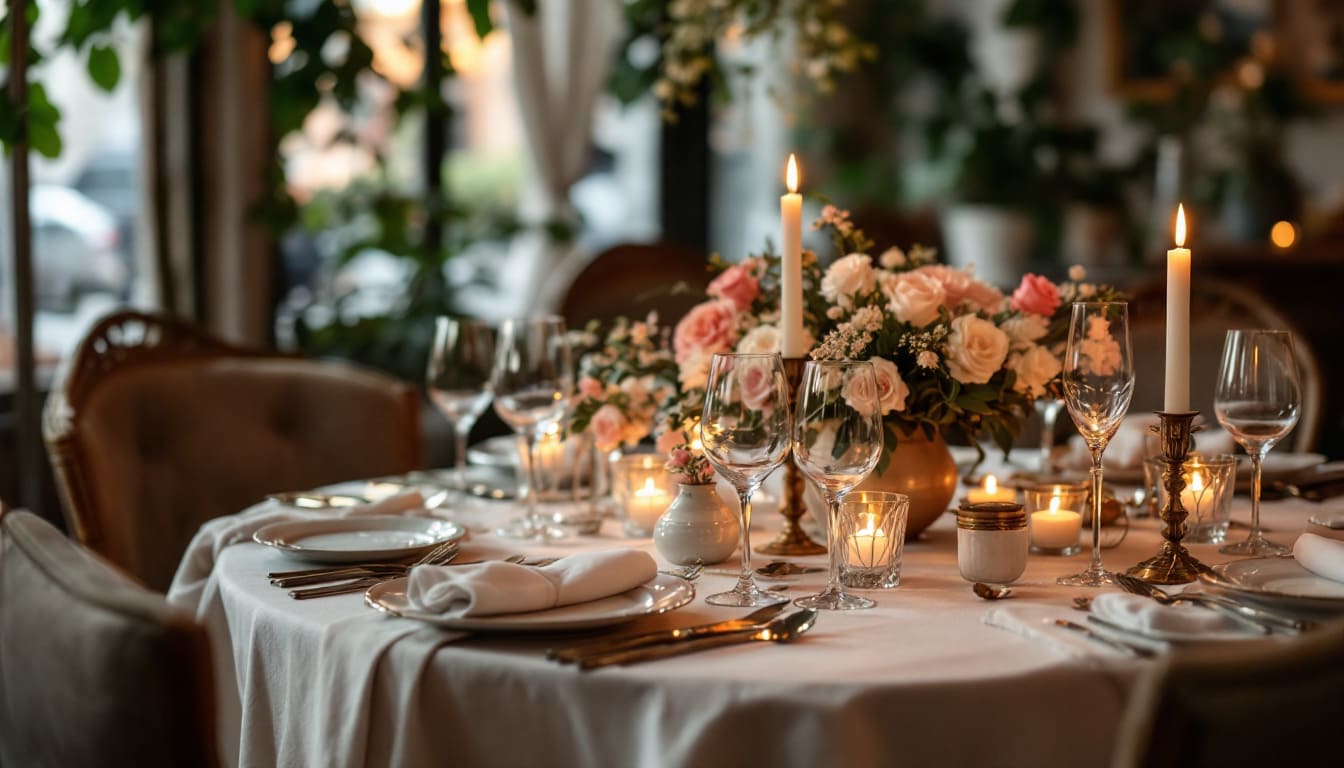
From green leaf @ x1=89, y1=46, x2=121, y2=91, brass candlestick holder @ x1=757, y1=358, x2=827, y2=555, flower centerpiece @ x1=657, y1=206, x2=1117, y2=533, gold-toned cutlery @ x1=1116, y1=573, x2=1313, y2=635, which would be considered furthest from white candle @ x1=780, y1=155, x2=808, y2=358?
green leaf @ x1=89, y1=46, x2=121, y2=91

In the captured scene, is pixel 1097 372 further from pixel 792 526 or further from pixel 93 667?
pixel 93 667

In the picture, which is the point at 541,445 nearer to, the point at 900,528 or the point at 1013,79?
the point at 900,528

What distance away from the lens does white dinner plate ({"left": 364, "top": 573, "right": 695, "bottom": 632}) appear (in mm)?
1276

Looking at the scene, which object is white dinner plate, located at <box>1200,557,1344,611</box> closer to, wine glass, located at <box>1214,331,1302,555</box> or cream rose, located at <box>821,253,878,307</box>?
wine glass, located at <box>1214,331,1302,555</box>

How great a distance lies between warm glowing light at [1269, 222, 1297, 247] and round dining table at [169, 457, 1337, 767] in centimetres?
401

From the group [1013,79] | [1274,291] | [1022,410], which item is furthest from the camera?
[1013,79]

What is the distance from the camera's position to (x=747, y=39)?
9.54 feet

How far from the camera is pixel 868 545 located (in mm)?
1506

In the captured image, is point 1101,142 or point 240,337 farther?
point 1101,142

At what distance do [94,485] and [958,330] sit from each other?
141cm

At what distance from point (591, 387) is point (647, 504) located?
19 cm

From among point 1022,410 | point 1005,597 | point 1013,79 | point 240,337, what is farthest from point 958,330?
point 1013,79

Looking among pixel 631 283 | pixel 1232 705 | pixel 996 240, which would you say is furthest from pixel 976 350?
pixel 996 240

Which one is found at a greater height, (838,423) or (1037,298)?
(1037,298)
